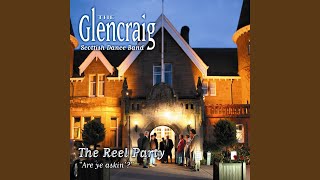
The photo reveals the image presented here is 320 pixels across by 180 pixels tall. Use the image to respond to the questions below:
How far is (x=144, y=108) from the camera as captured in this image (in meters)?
23.6

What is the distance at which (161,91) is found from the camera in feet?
76.7

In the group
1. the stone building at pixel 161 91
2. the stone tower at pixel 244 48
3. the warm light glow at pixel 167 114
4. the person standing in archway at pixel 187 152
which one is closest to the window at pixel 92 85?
the stone building at pixel 161 91

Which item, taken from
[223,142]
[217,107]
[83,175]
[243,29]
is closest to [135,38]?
[83,175]

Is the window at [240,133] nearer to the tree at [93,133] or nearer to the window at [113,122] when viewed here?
the window at [113,122]

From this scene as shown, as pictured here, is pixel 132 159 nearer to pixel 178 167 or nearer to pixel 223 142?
pixel 178 167

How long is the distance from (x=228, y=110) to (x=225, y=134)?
3.41 m

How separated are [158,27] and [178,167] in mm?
9738

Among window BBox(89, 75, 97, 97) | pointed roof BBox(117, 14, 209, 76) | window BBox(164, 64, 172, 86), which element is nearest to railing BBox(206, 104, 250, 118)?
pointed roof BBox(117, 14, 209, 76)

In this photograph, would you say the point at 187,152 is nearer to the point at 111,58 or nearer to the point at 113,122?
the point at 113,122

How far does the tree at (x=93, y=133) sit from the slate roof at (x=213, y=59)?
5.67 metres

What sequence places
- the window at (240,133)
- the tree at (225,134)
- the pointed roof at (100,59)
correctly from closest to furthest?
the tree at (225,134) < the window at (240,133) < the pointed roof at (100,59)

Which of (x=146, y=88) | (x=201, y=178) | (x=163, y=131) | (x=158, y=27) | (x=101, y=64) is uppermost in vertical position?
(x=158, y=27)

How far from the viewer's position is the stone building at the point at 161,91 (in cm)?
2347

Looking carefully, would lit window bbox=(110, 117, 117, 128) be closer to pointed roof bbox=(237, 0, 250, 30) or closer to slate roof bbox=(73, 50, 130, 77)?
slate roof bbox=(73, 50, 130, 77)
